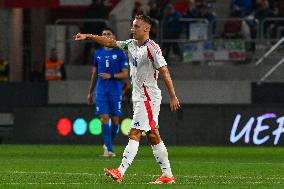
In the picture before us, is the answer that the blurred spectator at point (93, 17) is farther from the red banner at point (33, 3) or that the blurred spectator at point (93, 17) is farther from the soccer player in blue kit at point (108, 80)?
the soccer player in blue kit at point (108, 80)

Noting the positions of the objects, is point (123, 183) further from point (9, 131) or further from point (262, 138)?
→ point (9, 131)

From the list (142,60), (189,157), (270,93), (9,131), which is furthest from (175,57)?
(142,60)

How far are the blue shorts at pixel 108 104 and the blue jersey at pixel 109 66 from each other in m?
0.08

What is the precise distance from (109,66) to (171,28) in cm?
950

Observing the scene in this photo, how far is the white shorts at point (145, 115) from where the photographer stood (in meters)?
16.0

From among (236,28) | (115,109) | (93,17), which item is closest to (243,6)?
(236,28)

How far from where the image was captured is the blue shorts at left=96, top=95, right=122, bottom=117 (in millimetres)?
23531

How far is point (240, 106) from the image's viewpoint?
2909 centimetres

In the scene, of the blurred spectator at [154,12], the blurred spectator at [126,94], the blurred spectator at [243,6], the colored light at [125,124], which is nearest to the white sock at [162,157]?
the colored light at [125,124]

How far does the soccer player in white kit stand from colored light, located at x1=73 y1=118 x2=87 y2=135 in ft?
43.7

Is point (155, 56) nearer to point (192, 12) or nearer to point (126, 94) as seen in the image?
point (126, 94)

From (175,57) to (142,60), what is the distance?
1713cm

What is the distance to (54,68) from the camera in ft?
108

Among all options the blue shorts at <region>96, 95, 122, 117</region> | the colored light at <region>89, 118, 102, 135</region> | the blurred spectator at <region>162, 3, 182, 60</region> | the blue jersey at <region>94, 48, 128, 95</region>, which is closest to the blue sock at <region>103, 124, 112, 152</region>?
the blue shorts at <region>96, 95, 122, 117</region>
